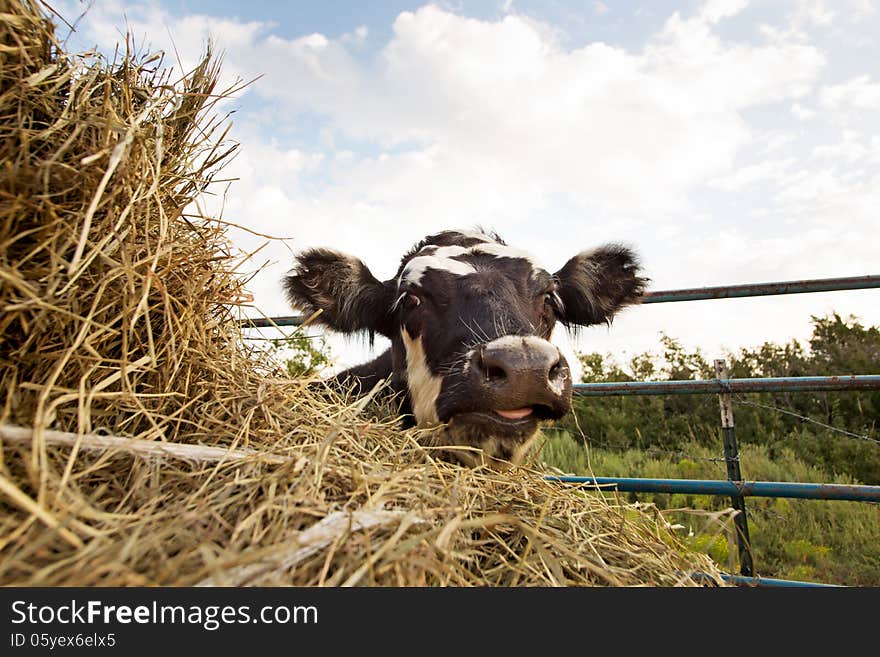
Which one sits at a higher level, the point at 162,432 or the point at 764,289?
the point at 764,289

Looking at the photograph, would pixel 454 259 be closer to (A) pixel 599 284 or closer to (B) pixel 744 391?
(A) pixel 599 284

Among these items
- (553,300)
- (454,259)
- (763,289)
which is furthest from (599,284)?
(454,259)

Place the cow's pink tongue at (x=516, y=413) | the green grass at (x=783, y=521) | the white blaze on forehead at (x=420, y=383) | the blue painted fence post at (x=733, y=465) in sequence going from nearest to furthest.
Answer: the cow's pink tongue at (x=516, y=413) < the white blaze on forehead at (x=420, y=383) < the blue painted fence post at (x=733, y=465) < the green grass at (x=783, y=521)

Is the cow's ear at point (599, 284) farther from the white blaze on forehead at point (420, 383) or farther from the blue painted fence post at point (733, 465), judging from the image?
the white blaze on forehead at point (420, 383)

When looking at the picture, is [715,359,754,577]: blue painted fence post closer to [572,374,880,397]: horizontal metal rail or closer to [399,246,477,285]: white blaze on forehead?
[572,374,880,397]: horizontal metal rail

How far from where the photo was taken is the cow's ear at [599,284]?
3992 millimetres

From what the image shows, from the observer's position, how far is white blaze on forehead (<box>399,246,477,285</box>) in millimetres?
3115

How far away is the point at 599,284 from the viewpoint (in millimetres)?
4121

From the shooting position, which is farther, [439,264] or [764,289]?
[764,289]

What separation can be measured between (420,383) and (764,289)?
242 centimetres

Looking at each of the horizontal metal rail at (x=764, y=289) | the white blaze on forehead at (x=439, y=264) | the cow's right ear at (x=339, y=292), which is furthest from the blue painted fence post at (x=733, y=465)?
the cow's right ear at (x=339, y=292)

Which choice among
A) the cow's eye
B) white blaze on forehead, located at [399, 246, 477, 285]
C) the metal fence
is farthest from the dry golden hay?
the cow's eye

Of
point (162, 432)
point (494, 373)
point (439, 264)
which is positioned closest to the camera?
point (162, 432)

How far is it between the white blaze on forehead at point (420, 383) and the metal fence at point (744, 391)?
2.46 feet
